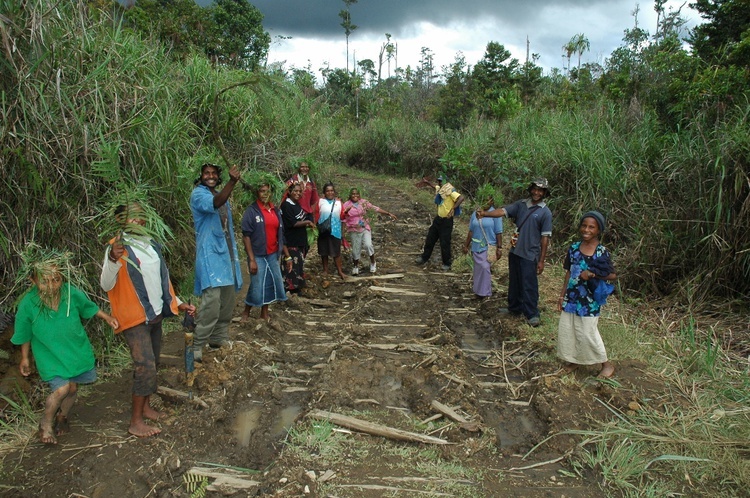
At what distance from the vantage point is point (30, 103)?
14.6 ft

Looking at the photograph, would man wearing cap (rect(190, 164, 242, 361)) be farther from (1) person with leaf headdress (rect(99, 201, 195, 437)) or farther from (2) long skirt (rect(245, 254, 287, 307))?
(2) long skirt (rect(245, 254, 287, 307))

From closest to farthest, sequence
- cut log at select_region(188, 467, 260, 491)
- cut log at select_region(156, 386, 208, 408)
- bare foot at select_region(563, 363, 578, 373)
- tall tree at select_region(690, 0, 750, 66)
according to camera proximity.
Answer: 1. cut log at select_region(188, 467, 260, 491)
2. cut log at select_region(156, 386, 208, 408)
3. bare foot at select_region(563, 363, 578, 373)
4. tall tree at select_region(690, 0, 750, 66)

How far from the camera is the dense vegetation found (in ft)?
14.9

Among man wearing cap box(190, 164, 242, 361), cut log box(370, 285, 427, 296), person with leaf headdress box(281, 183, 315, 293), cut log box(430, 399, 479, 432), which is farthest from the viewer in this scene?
cut log box(370, 285, 427, 296)

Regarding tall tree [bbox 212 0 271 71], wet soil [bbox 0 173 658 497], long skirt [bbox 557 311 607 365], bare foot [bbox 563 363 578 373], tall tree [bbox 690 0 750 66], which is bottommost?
wet soil [bbox 0 173 658 497]

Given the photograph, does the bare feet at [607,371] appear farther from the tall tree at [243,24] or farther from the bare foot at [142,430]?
the tall tree at [243,24]

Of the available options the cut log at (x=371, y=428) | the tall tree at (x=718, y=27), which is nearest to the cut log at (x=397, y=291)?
the cut log at (x=371, y=428)

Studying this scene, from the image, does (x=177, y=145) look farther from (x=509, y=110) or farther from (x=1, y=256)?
(x=509, y=110)

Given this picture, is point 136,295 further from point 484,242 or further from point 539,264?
point 484,242

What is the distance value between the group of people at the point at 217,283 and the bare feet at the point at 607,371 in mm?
11

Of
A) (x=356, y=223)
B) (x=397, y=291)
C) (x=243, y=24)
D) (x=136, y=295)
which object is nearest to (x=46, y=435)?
(x=136, y=295)

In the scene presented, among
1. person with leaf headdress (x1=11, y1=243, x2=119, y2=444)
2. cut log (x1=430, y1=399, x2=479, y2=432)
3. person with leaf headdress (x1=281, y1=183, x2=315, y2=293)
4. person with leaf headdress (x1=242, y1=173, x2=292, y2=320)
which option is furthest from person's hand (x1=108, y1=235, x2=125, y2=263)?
person with leaf headdress (x1=281, y1=183, x2=315, y2=293)

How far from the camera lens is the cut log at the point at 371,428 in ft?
12.7

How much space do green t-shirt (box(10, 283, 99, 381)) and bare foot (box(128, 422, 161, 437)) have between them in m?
0.55
